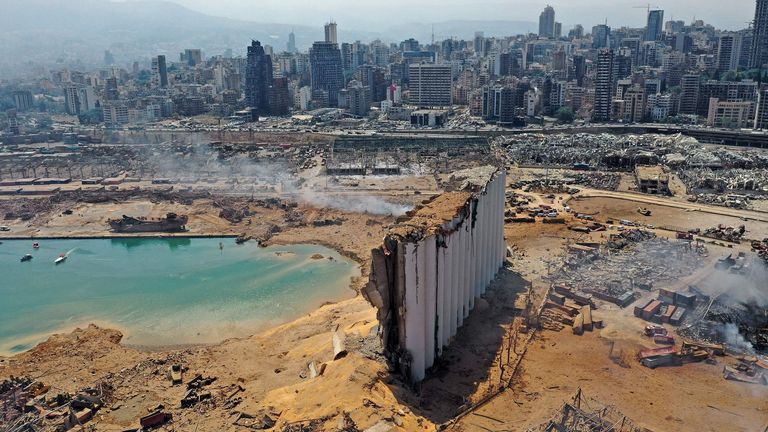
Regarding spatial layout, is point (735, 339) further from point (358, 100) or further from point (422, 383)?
point (358, 100)

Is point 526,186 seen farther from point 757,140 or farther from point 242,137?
point 242,137

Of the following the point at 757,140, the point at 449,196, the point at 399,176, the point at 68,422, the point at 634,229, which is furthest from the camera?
the point at 757,140

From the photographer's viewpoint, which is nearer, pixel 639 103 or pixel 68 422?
pixel 68 422

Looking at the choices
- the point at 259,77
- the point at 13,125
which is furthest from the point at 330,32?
the point at 13,125

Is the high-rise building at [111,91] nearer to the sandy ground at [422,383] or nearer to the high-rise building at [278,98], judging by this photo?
the high-rise building at [278,98]

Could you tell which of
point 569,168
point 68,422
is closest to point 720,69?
point 569,168

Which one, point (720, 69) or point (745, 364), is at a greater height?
point (720, 69)
